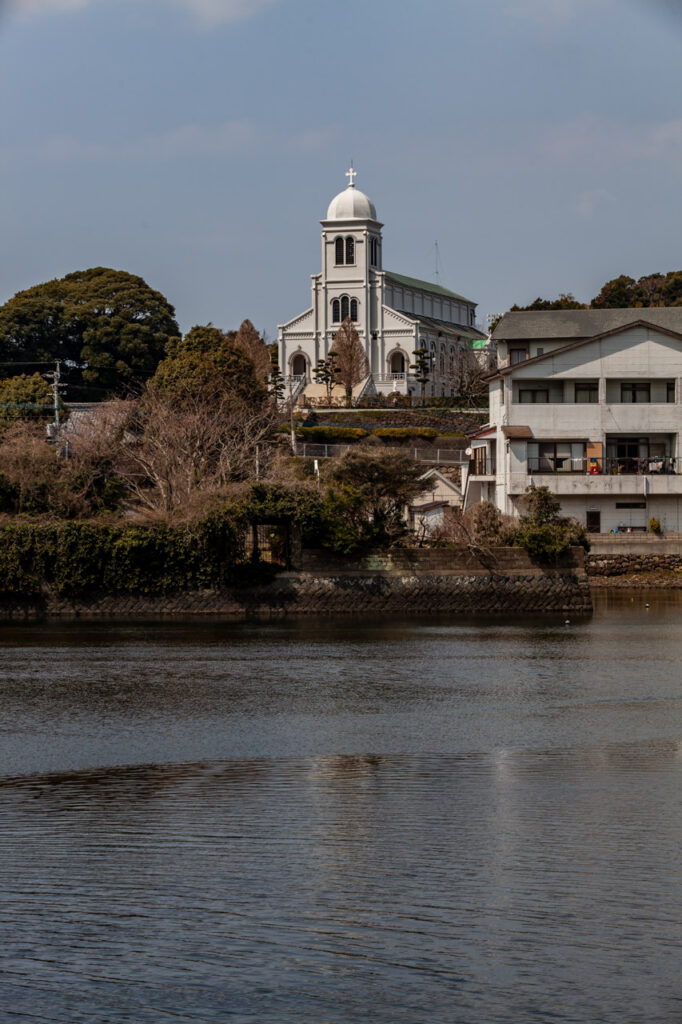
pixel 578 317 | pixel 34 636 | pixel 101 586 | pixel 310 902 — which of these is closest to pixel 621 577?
pixel 578 317

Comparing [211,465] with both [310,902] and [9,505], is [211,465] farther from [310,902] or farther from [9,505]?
[310,902]

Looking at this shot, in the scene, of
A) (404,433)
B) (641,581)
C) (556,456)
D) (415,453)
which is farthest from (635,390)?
(404,433)

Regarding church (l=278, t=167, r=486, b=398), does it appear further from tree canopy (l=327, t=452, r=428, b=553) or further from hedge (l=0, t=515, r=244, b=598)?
hedge (l=0, t=515, r=244, b=598)

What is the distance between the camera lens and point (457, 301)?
416 feet

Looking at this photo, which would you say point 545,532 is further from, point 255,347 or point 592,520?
point 255,347

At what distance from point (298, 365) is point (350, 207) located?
16.1m

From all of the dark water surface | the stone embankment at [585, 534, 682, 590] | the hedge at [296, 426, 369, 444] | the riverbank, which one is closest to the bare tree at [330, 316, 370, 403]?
the hedge at [296, 426, 369, 444]

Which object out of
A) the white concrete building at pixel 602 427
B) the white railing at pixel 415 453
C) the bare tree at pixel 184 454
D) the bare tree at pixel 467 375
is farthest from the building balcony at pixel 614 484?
the bare tree at pixel 467 375

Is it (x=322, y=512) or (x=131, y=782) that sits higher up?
(x=322, y=512)

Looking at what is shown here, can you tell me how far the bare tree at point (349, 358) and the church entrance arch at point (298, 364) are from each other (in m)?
5.15

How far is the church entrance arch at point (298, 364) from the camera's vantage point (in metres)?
107

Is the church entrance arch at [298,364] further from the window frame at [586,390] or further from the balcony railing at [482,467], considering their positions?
the window frame at [586,390]

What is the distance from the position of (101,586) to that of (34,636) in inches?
227

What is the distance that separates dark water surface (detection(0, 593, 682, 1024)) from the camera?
9883mm
